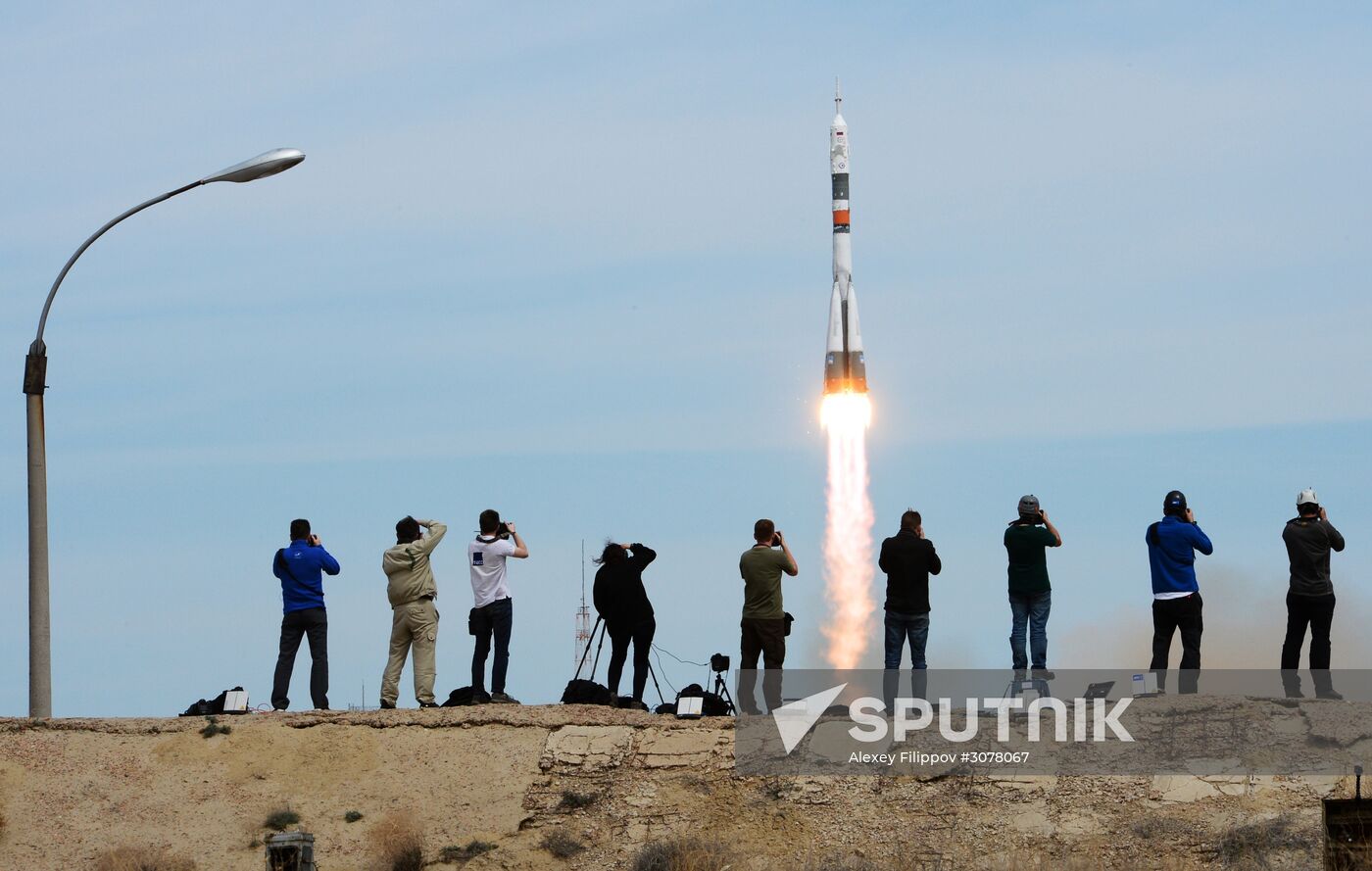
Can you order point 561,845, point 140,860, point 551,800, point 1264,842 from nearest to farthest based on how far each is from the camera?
point 1264,842
point 140,860
point 561,845
point 551,800

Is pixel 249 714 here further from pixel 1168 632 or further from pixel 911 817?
pixel 1168 632

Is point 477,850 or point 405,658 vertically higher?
point 405,658

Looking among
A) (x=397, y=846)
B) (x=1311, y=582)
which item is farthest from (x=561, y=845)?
(x=1311, y=582)

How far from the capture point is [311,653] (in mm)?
24328

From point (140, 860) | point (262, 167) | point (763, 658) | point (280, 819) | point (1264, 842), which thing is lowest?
point (140, 860)

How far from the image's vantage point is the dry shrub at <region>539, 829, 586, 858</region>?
22.0m

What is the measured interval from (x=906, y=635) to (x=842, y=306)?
20.5 m

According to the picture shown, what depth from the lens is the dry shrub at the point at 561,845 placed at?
2198 cm

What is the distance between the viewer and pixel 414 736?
944 inches

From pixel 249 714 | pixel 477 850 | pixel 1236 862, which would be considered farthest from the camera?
pixel 249 714

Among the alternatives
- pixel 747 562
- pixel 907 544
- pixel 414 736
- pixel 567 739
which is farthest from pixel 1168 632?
pixel 414 736

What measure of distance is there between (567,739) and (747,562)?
9.97 feet

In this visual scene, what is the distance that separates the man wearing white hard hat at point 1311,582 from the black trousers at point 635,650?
290 inches

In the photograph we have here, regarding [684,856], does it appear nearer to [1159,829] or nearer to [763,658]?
[763,658]
